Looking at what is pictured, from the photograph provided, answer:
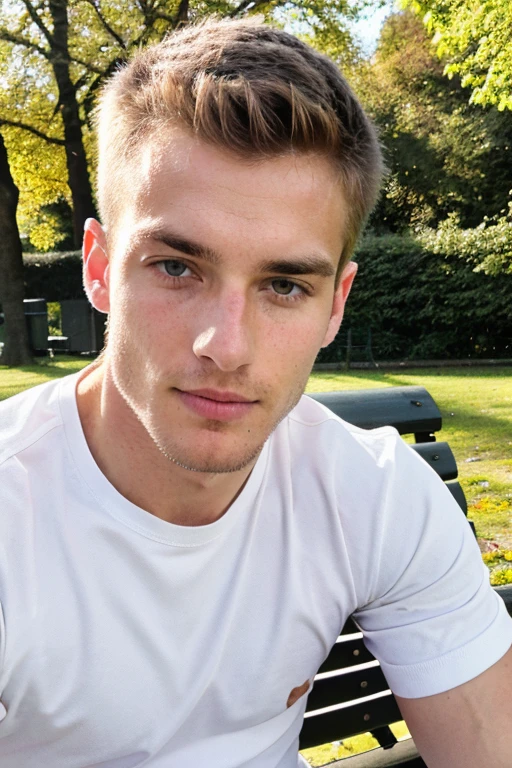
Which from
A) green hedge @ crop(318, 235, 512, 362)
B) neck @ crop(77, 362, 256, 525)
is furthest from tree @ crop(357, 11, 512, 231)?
neck @ crop(77, 362, 256, 525)

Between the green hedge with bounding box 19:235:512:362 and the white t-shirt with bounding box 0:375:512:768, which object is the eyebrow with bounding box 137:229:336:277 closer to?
the white t-shirt with bounding box 0:375:512:768

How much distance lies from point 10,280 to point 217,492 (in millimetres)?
17980

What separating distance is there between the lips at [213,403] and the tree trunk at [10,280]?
17.9 metres

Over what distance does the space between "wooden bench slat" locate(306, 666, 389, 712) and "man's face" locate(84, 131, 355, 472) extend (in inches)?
41.5

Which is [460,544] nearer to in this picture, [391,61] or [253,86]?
[253,86]

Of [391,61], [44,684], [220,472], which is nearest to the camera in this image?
[44,684]

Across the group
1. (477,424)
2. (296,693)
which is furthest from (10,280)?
(296,693)

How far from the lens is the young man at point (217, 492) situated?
5.85ft

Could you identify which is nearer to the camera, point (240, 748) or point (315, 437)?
point (240, 748)

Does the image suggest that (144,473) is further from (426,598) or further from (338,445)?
(426,598)

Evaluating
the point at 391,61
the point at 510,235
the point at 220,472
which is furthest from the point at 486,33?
the point at 391,61

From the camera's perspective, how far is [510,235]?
60.5 ft

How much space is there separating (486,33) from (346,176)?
12.5 meters

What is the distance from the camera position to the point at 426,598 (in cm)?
212
